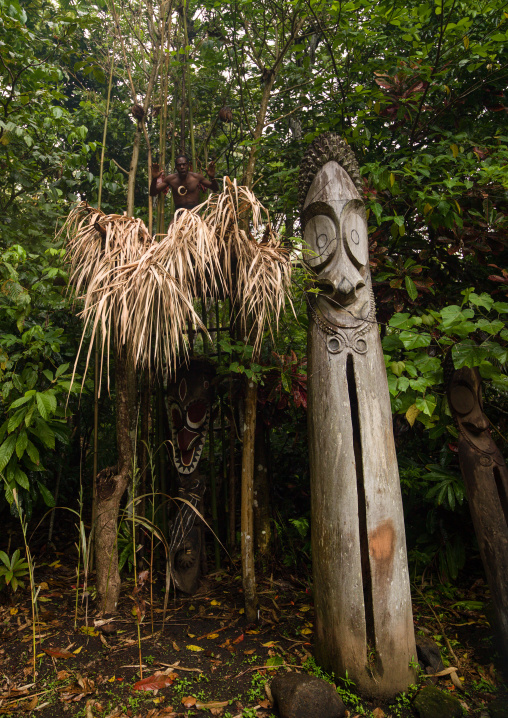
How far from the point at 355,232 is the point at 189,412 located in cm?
151

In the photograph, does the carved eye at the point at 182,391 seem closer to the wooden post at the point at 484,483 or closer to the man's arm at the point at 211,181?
the man's arm at the point at 211,181

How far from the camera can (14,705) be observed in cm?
192

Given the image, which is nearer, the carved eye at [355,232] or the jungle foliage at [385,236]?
the carved eye at [355,232]

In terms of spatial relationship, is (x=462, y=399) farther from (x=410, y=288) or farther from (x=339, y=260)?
(x=339, y=260)

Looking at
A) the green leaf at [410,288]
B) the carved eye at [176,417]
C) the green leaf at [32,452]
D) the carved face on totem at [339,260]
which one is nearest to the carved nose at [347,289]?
the carved face on totem at [339,260]

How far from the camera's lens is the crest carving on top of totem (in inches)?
91.7

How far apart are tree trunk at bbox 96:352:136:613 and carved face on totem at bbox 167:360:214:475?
1.12ft

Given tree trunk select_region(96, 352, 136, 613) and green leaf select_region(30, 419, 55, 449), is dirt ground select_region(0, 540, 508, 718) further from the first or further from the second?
green leaf select_region(30, 419, 55, 449)

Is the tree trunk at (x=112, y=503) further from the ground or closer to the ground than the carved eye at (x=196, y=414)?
closer to the ground

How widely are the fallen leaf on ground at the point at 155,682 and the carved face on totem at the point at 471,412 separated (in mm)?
1780

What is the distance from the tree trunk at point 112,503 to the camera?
2602mm

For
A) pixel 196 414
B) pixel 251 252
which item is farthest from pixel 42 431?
pixel 251 252

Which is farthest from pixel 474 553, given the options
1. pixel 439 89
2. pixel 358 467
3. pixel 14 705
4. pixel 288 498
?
pixel 439 89

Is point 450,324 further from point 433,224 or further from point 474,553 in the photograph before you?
point 474,553
